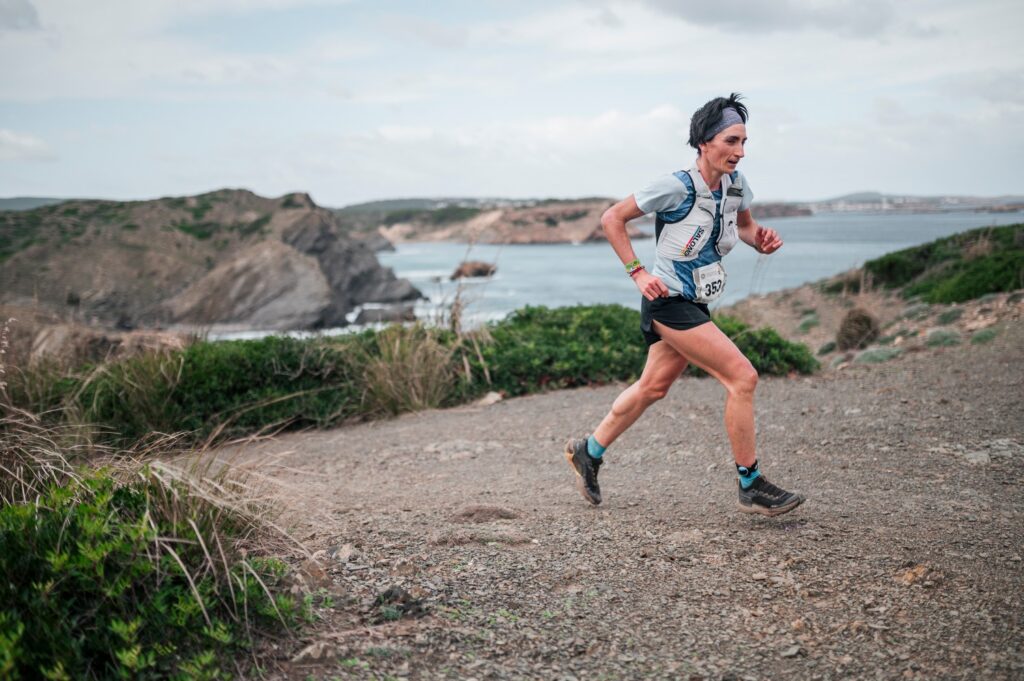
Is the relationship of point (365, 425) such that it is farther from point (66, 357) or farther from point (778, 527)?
point (778, 527)

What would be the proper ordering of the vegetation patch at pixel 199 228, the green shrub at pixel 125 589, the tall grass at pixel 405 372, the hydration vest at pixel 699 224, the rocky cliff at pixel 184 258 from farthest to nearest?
the vegetation patch at pixel 199 228, the rocky cliff at pixel 184 258, the tall grass at pixel 405 372, the hydration vest at pixel 699 224, the green shrub at pixel 125 589

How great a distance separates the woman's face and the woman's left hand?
23.8 inches

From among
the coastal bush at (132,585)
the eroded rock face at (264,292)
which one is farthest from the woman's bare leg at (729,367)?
the eroded rock face at (264,292)

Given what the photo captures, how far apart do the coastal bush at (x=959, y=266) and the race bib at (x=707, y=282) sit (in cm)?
1120

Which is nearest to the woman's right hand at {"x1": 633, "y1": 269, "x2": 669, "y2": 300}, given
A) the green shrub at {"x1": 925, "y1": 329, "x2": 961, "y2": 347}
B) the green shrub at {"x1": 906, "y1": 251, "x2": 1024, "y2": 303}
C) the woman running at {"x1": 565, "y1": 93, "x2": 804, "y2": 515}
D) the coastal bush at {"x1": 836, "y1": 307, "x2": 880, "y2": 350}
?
the woman running at {"x1": 565, "y1": 93, "x2": 804, "y2": 515}

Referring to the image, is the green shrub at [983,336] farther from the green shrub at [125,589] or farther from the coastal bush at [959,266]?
the green shrub at [125,589]

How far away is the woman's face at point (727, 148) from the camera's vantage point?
14.0ft

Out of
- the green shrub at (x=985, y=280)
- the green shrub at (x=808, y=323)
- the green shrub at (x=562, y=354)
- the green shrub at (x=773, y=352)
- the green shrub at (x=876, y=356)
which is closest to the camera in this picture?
the green shrub at (x=562, y=354)

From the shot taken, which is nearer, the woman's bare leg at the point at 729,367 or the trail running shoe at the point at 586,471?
the woman's bare leg at the point at 729,367

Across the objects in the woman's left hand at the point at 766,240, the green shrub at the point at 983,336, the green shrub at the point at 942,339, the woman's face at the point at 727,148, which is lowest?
the green shrub at the point at 942,339

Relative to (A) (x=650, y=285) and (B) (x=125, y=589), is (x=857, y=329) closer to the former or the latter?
(A) (x=650, y=285)

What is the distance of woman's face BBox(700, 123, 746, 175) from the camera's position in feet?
14.0

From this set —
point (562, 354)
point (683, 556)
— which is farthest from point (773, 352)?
point (683, 556)

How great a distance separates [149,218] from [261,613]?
2480cm
